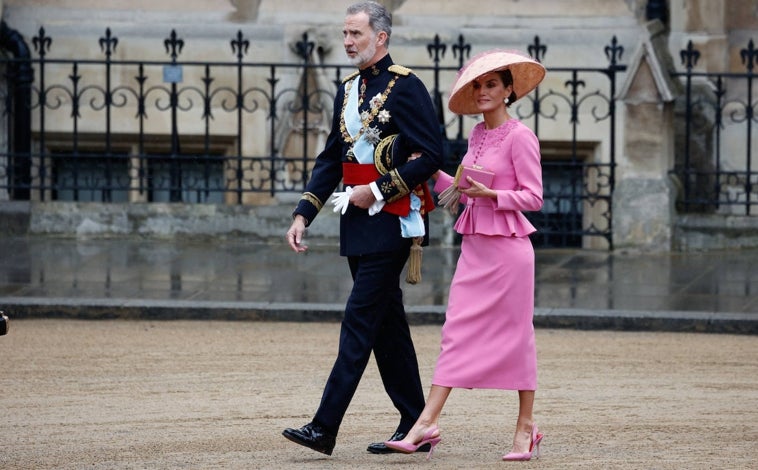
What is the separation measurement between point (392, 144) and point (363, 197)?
25 cm

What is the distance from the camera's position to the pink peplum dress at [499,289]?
266 inches

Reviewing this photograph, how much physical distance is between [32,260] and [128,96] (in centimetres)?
305

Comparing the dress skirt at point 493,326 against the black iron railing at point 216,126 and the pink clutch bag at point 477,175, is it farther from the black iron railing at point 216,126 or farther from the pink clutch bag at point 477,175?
the black iron railing at point 216,126

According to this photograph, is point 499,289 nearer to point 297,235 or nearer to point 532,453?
point 532,453

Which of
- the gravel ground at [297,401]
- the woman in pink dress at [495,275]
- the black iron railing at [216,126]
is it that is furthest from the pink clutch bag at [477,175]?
the black iron railing at [216,126]

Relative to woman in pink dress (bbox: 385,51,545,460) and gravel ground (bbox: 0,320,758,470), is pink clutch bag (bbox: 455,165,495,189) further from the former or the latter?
gravel ground (bbox: 0,320,758,470)

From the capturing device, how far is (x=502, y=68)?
22.4 ft

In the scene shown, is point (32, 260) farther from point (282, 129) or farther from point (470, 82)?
point (470, 82)

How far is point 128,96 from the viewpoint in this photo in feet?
51.6

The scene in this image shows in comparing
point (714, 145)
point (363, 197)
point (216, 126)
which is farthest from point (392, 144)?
point (216, 126)

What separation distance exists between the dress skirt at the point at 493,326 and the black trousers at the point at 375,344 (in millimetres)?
283

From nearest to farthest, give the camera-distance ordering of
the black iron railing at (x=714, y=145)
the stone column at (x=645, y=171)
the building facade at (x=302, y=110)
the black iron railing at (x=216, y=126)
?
the stone column at (x=645, y=171), the building facade at (x=302, y=110), the black iron railing at (x=216, y=126), the black iron railing at (x=714, y=145)

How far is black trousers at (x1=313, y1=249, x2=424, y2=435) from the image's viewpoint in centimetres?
682

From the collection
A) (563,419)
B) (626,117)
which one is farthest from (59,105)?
(563,419)
